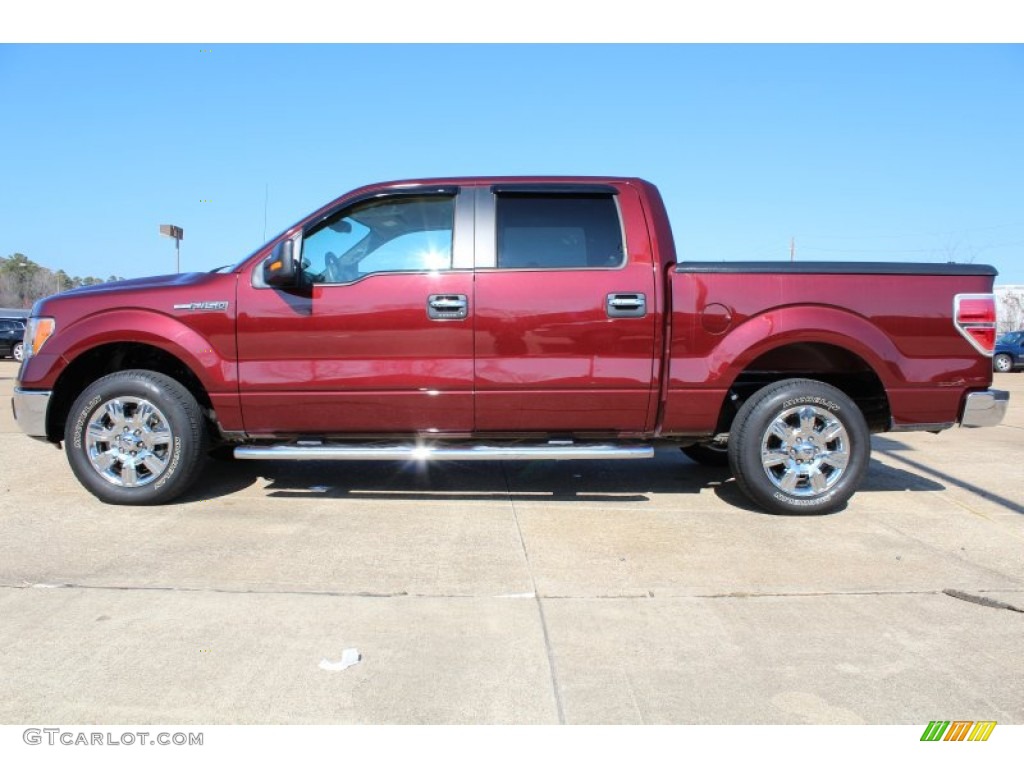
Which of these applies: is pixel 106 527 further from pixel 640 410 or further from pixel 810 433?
pixel 810 433

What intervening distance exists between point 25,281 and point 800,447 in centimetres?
7871

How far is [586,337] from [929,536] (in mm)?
2323

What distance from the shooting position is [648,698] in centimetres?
249

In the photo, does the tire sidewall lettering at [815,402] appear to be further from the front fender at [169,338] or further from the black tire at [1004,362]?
the black tire at [1004,362]

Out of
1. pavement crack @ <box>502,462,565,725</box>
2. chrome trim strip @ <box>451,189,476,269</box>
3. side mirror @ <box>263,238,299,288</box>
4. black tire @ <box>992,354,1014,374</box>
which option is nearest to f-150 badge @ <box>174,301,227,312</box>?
side mirror @ <box>263,238,299,288</box>

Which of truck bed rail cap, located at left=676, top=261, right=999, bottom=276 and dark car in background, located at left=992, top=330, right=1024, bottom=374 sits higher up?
truck bed rail cap, located at left=676, top=261, right=999, bottom=276

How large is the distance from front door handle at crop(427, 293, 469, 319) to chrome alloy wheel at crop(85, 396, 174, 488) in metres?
1.83

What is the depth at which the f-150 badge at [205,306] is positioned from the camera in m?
4.60

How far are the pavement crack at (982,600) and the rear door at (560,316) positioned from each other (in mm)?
1916

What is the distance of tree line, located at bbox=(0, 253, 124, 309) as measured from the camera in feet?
211

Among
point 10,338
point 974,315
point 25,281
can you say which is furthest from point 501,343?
point 25,281

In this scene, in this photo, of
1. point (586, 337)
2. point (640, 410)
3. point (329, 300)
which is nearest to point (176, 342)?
point (329, 300)

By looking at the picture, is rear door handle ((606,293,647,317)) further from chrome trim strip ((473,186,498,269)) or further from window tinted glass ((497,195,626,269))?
chrome trim strip ((473,186,498,269))

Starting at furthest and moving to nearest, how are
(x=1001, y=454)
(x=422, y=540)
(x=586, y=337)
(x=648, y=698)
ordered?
(x=1001, y=454) → (x=586, y=337) → (x=422, y=540) → (x=648, y=698)
